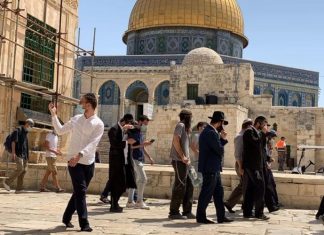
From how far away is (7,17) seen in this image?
35.8ft

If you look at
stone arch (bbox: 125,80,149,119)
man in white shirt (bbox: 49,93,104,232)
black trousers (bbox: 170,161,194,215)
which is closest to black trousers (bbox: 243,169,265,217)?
black trousers (bbox: 170,161,194,215)

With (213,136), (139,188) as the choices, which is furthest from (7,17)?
(213,136)

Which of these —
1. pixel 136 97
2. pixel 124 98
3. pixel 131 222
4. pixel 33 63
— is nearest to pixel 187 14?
pixel 136 97

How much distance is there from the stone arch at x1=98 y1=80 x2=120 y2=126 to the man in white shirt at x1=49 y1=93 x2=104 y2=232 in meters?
27.7

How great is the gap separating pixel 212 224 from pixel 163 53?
29397 millimetres

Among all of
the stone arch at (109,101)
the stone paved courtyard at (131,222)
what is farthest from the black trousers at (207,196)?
the stone arch at (109,101)

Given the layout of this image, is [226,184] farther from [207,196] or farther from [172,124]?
[172,124]

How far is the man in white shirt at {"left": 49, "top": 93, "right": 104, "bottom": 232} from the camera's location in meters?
4.56

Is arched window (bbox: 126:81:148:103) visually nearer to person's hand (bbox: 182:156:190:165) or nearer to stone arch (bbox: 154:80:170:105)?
stone arch (bbox: 154:80:170:105)

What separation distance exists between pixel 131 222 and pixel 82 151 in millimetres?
1169

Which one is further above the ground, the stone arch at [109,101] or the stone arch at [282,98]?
the stone arch at [282,98]

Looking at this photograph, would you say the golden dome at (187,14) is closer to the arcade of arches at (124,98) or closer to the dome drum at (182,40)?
the dome drum at (182,40)

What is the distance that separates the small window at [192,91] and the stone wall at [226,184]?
50.0 feet

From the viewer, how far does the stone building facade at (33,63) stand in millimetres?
10875
